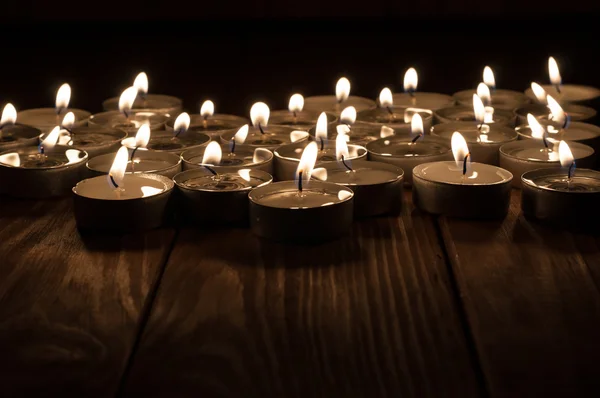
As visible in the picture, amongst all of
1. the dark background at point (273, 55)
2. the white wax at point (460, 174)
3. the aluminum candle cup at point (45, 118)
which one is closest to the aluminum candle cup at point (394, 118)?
the white wax at point (460, 174)

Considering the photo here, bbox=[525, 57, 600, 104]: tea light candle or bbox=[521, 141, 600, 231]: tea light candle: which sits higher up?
bbox=[525, 57, 600, 104]: tea light candle

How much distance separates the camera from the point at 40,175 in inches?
71.2

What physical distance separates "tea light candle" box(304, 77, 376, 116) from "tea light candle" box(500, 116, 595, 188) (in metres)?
0.52

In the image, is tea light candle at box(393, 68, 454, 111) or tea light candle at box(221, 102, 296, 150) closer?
tea light candle at box(221, 102, 296, 150)

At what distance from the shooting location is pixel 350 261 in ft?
4.87

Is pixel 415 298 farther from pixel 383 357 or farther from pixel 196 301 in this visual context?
pixel 196 301

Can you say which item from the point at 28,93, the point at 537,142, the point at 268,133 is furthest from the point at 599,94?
the point at 28,93

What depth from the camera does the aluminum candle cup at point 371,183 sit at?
5.48ft

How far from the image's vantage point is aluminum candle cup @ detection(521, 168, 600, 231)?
1580mm

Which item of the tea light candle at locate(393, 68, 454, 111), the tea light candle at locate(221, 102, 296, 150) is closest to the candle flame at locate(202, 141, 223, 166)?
the tea light candle at locate(221, 102, 296, 150)

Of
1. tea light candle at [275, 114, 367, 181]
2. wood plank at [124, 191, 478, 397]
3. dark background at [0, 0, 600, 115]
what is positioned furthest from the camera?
dark background at [0, 0, 600, 115]

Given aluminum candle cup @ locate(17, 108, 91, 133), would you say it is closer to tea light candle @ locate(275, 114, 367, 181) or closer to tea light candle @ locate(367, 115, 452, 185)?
tea light candle @ locate(275, 114, 367, 181)

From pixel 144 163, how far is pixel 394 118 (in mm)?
631

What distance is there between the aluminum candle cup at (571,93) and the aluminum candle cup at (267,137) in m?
0.70
